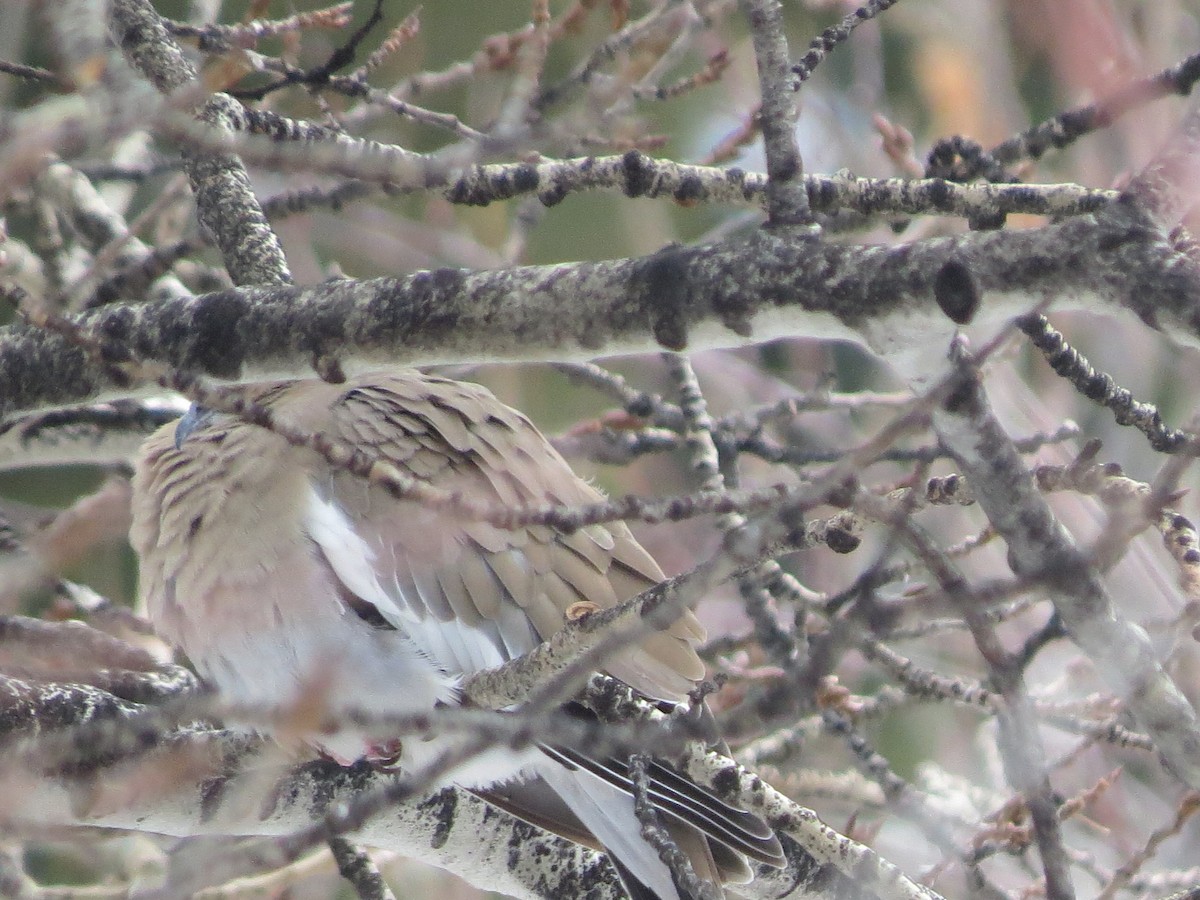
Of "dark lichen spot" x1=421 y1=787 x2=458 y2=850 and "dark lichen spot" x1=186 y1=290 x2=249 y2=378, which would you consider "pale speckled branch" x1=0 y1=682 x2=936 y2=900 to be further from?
"dark lichen spot" x1=186 y1=290 x2=249 y2=378

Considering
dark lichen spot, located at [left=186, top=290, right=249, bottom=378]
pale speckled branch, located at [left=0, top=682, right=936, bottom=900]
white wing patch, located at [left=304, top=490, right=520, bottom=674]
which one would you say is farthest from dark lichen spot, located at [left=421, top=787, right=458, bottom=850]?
dark lichen spot, located at [left=186, top=290, right=249, bottom=378]

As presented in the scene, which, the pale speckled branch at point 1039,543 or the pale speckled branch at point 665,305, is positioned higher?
the pale speckled branch at point 665,305

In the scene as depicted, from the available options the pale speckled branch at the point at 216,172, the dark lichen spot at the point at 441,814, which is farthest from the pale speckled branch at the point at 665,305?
the dark lichen spot at the point at 441,814

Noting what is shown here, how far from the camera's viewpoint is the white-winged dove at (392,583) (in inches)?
101

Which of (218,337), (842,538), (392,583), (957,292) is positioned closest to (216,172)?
(218,337)

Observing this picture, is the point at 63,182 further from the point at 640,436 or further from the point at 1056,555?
the point at 1056,555

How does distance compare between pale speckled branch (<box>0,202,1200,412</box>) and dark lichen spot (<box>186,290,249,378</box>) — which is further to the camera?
dark lichen spot (<box>186,290,249,378</box>)

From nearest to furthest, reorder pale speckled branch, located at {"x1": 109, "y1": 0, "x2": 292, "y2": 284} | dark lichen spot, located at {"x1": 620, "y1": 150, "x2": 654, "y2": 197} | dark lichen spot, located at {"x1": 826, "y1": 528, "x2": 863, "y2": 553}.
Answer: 1. dark lichen spot, located at {"x1": 826, "y1": 528, "x2": 863, "y2": 553}
2. dark lichen spot, located at {"x1": 620, "y1": 150, "x2": 654, "y2": 197}
3. pale speckled branch, located at {"x1": 109, "y1": 0, "x2": 292, "y2": 284}

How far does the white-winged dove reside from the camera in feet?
8.45

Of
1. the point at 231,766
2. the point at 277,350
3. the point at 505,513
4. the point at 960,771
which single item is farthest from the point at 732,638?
the point at 960,771

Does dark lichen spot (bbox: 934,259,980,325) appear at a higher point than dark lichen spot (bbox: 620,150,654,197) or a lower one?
lower

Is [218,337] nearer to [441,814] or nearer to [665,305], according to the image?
[665,305]

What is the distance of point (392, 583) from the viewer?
2.67m

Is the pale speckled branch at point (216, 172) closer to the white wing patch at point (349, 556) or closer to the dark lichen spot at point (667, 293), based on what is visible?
the white wing patch at point (349, 556)
